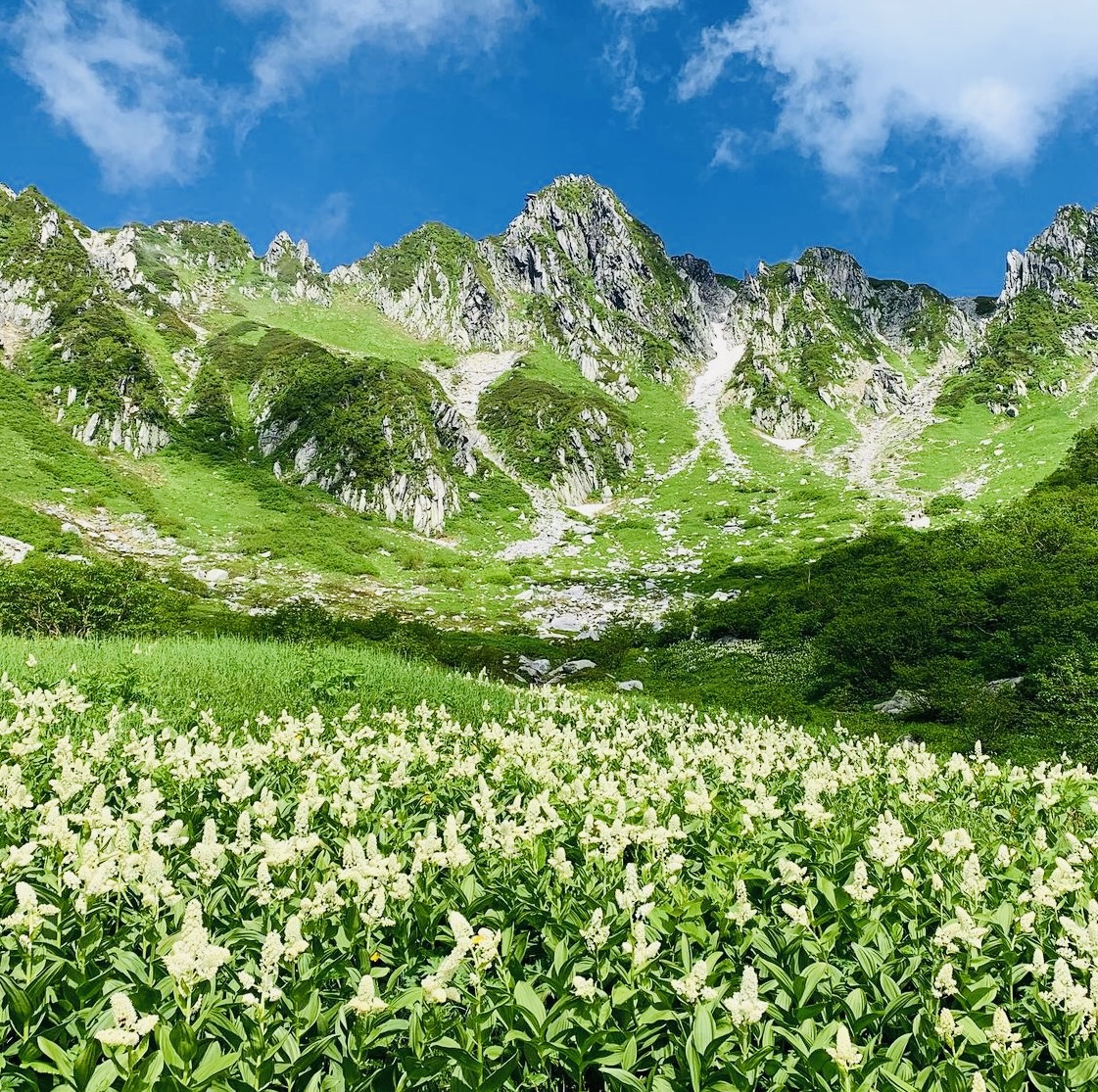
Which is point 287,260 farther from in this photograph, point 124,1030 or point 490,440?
point 124,1030

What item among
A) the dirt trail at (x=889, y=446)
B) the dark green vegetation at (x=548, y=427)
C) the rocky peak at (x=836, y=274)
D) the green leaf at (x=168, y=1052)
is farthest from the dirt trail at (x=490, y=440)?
the rocky peak at (x=836, y=274)

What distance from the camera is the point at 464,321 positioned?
12762 centimetres

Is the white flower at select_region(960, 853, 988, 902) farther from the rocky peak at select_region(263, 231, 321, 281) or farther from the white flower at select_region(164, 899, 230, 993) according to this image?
the rocky peak at select_region(263, 231, 321, 281)

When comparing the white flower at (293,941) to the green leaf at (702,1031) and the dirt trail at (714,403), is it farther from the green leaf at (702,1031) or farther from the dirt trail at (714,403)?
the dirt trail at (714,403)

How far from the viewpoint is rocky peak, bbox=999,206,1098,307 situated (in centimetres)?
14094

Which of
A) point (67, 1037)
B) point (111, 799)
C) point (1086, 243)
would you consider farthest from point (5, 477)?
point (1086, 243)

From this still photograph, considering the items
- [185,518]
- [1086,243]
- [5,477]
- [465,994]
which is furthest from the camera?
[1086,243]

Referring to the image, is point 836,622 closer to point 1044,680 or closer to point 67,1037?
point 1044,680

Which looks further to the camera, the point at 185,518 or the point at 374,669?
the point at 185,518

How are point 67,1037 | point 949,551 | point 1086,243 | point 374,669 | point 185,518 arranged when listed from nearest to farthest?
point 67,1037, point 374,669, point 949,551, point 185,518, point 1086,243

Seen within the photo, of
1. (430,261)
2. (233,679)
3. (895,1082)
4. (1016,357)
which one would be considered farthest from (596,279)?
(895,1082)

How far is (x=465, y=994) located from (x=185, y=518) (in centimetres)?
5912

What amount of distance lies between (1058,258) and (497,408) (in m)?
135

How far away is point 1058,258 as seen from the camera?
145 m
